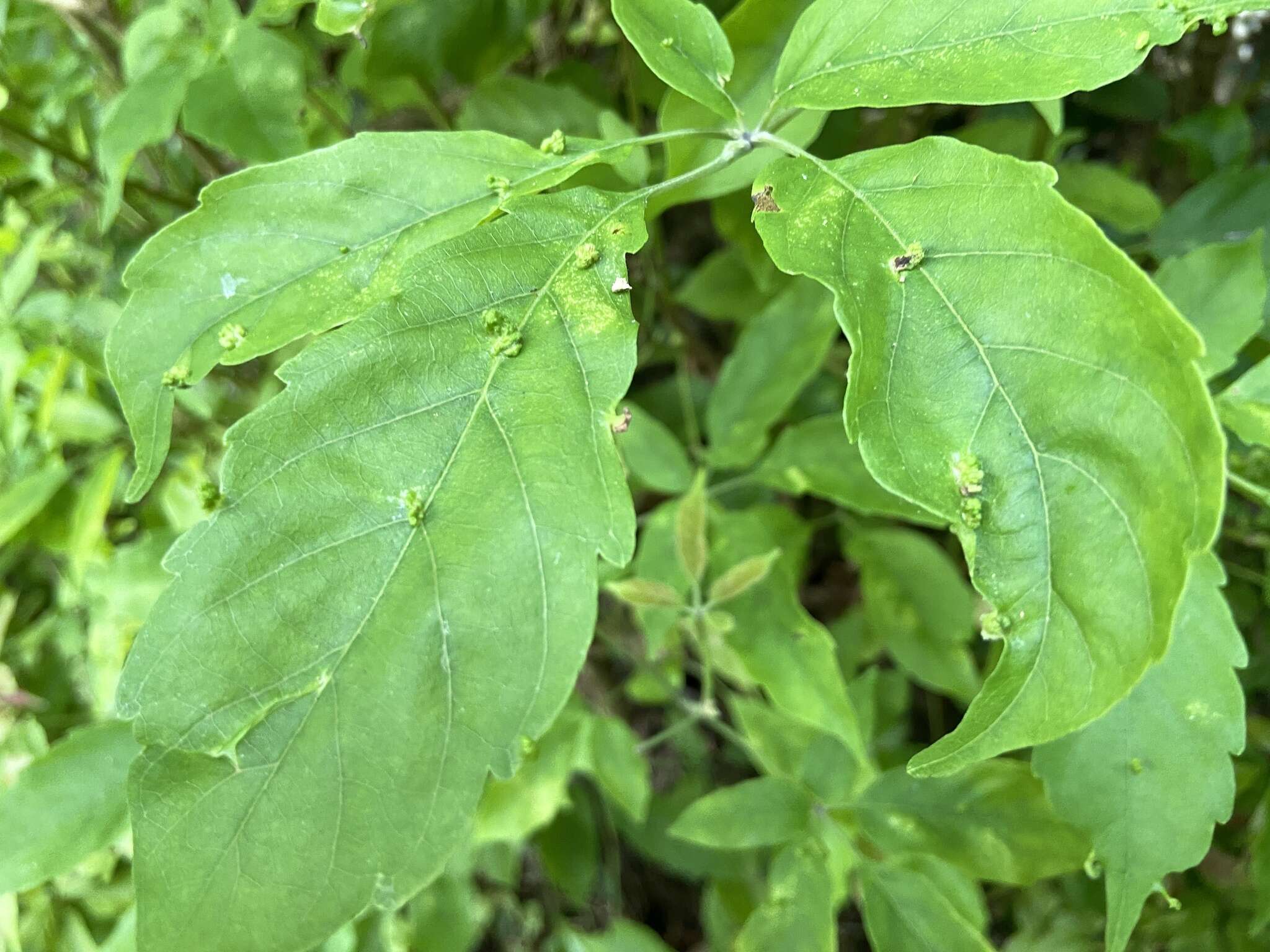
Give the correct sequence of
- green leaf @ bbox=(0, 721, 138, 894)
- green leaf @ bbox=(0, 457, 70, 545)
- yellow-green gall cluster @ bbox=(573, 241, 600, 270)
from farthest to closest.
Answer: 1. green leaf @ bbox=(0, 457, 70, 545)
2. green leaf @ bbox=(0, 721, 138, 894)
3. yellow-green gall cluster @ bbox=(573, 241, 600, 270)

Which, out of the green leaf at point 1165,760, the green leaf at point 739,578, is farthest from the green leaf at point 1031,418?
the green leaf at point 739,578

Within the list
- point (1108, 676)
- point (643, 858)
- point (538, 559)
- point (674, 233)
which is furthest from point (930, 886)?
point (674, 233)

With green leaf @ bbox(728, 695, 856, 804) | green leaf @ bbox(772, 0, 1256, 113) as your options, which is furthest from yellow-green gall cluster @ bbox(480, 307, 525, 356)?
green leaf @ bbox(728, 695, 856, 804)

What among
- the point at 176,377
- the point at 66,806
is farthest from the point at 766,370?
the point at 66,806

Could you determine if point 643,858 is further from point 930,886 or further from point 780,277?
point 780,277

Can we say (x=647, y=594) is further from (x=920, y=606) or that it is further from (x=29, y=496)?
(x=29, y=496)

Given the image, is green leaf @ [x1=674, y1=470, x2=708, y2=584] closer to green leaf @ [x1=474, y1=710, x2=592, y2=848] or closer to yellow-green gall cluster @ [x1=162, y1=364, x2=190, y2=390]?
green leaf @ [x1=474, y1=710, x2=592, y2=848]
